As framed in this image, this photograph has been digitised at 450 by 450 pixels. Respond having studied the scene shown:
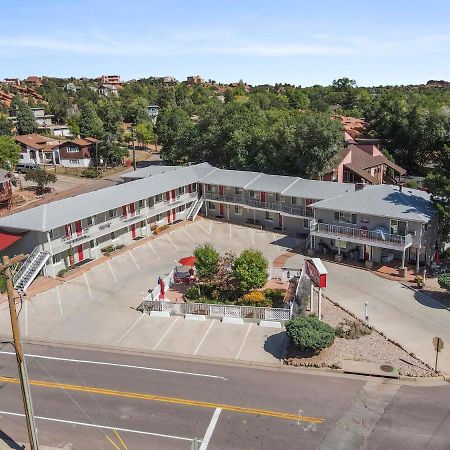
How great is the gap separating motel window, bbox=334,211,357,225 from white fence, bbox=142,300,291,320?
1394 centimetres

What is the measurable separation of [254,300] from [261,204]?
65.8 ft

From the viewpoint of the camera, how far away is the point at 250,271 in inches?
1277

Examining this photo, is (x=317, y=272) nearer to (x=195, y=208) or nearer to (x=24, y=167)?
(x=195, y=208)

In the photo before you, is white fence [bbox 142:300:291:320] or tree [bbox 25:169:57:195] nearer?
white fence [bbox 142:300:291:320]

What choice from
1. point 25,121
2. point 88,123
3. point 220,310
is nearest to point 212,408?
point 220,310

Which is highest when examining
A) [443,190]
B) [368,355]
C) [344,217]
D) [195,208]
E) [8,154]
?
[8,154]

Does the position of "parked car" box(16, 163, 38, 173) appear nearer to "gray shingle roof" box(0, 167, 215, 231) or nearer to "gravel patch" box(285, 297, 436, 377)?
"gray shingle roof" box(0, 167, 215, 231)

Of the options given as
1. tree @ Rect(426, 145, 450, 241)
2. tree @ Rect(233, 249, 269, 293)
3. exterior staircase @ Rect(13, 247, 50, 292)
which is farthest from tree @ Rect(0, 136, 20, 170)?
tree @ Rect(426, 145, 450, 241)

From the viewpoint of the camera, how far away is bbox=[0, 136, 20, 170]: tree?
74.4 meters

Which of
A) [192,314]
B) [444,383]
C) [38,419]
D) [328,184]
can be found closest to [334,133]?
[328,184]

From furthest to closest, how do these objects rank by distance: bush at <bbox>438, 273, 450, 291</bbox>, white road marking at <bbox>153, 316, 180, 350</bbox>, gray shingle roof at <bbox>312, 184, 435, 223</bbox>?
1. gray shingle roof at <bbox>312, 184, 435, 223</bbox>
2. bush at <bbox>438, 273, 450, 291</bbox>
3. white road marking at <bbox>153, 316, 180, 350</bbox>

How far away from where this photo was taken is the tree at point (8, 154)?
74375 millimetres

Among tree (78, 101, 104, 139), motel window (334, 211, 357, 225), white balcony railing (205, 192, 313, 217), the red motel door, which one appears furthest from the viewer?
tree (78, 101, 104, 139)

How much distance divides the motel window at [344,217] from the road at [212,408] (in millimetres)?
19354
